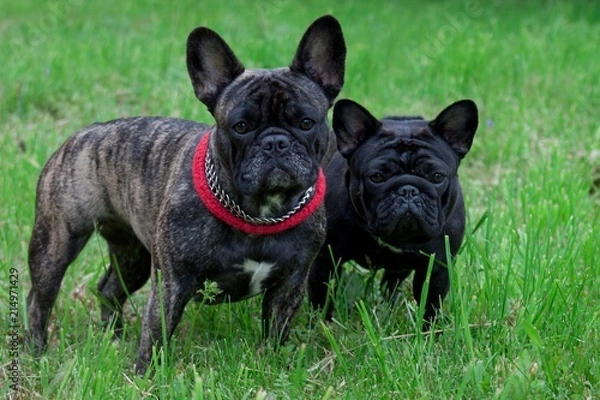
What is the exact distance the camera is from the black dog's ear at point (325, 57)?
405cm

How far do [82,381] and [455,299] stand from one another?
1392mm

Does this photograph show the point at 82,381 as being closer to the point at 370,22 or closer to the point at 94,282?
the point at 94,282

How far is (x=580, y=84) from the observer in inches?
335

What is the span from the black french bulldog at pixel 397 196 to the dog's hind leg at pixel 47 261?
1094mm

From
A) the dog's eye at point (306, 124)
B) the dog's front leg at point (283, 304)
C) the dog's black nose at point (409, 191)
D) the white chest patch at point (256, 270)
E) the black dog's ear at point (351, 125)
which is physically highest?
the dog's eye at point (306, 124)

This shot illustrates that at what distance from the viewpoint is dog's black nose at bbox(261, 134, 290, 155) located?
3643mm

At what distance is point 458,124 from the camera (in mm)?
4305

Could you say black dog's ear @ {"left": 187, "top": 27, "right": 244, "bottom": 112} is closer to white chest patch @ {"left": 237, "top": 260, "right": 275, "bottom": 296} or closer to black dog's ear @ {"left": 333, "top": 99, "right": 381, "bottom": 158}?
black dog's ear @ {"left": 333, "top": 99, "right": 381, "bottom": 158}

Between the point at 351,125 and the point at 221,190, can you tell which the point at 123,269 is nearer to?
the point at 221,190

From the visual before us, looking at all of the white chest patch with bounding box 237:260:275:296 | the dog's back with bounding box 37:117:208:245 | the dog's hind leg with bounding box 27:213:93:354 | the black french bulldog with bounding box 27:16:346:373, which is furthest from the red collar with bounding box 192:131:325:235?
the dog's hind leg with bounding box 27:213:93:354

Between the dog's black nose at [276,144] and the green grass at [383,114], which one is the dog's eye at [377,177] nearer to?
the green grass at [383,114]

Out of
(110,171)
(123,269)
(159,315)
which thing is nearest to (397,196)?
(159,315)

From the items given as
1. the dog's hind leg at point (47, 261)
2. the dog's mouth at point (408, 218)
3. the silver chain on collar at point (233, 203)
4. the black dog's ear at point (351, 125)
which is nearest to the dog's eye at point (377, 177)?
the dog's mouth at point (408, 218)

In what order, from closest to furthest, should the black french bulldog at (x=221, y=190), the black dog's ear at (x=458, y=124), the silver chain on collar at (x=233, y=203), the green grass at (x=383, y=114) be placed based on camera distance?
the green grass at (x=383, y=114) → the black french bulldog at (x=221, y=190) → the silver chain on collar at (x=233, y=203) → the black dog's ear at (x=458, y=124)
